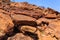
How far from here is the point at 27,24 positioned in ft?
44.4

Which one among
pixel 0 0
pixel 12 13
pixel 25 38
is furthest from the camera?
pixel 0 0

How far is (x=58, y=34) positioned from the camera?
13461 mm

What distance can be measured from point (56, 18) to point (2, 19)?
4.22 metres

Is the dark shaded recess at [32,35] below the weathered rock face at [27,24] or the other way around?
below

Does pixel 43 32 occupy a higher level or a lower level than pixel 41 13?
lower

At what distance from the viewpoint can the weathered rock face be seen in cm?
1304

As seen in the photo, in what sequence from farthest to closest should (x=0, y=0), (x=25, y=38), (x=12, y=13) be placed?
1. (x=0, y=0)
2. (x=12, y=13)
3. (x=25, y=38)

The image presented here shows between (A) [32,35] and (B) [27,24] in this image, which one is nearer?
(A) [32,35]

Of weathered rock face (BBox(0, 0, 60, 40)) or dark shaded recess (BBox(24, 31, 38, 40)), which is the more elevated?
weathered rock face (BBox(0, 0, 60, 40))

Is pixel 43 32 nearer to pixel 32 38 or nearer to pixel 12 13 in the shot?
pixel 32 38

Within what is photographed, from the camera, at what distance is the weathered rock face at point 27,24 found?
13039mm

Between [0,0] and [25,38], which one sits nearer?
[25,38]

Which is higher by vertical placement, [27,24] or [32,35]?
[27,24]

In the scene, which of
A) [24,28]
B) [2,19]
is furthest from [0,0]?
[24,28]
